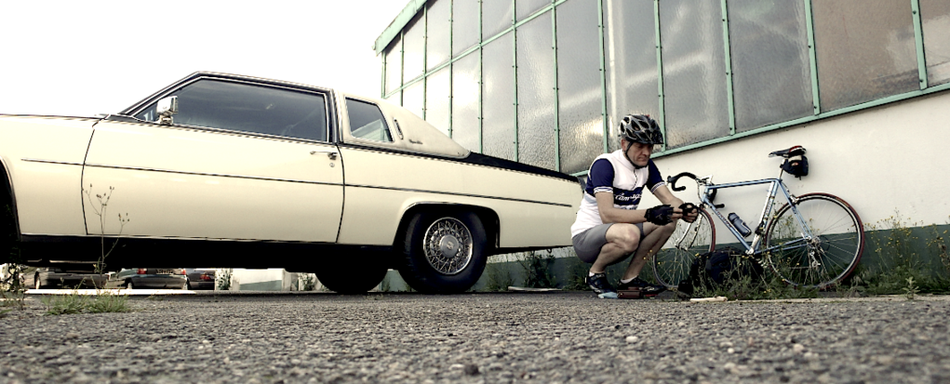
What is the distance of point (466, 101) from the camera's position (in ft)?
33.2

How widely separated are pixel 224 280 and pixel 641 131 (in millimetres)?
12998

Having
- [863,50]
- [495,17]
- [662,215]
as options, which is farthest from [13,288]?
[495,17]

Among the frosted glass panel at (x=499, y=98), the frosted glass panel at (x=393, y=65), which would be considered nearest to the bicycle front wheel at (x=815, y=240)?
the frosted glass panel at (x=499, y=98)

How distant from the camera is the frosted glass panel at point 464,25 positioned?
33.1 ft

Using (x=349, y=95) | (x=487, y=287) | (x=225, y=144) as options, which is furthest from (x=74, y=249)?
(x=487, y=287)

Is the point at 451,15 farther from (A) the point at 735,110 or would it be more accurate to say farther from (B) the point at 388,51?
(A) the point at 735,110

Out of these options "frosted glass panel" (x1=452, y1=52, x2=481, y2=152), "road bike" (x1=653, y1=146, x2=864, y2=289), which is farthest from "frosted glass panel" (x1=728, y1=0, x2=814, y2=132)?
"frosted glass panel" (x1=452, y1=52, x2=481, y2=152)

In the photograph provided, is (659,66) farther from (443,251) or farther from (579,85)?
(443,251)

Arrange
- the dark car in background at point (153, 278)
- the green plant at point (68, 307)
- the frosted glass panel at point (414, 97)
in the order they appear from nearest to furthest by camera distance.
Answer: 1. the green plant at point (68, 307)
2. the frosted glass panel at point (414, 97)
3. the dark car in background at point (153, 278)

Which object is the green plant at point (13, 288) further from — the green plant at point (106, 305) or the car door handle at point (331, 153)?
the car door handle at point (331, 153)

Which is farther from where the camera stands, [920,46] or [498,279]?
[498,279]

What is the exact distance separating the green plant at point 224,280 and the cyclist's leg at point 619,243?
1227cm

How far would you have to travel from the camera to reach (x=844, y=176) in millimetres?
5051

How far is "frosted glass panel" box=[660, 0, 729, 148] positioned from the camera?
6.20 meters
